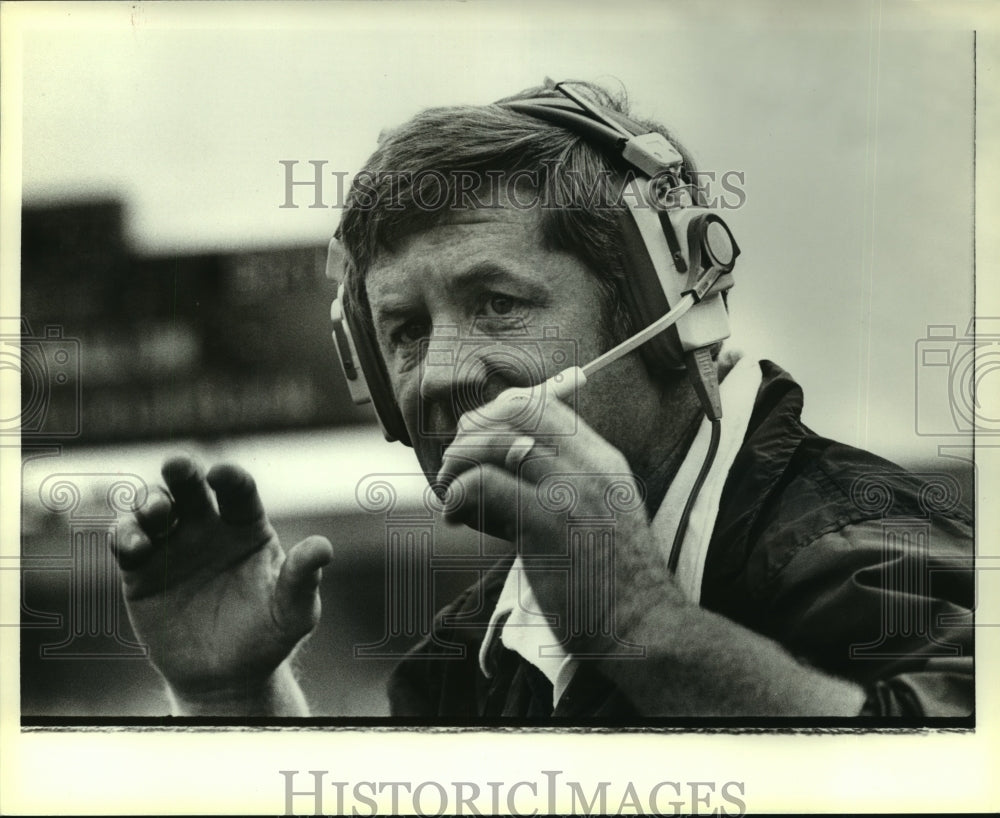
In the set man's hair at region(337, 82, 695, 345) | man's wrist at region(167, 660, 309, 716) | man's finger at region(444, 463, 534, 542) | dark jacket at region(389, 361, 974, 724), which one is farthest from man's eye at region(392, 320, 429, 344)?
man's wrist at region(167, 660, 309, 716)

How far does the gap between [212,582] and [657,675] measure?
1535 mm

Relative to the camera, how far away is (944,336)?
4.50 metres

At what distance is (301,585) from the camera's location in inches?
175

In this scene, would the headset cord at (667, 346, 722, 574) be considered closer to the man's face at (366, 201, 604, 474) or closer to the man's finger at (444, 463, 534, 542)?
the man's face at (366, 201, 604, 474)

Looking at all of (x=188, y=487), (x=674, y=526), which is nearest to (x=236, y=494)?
(x=188, y=487)

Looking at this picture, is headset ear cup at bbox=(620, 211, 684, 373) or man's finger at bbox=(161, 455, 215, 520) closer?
headset ear cup at bbox=(620, 211, 684, 373)

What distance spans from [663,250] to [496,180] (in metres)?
0.61

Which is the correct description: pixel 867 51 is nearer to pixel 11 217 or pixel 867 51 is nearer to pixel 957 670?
pixel 957 670

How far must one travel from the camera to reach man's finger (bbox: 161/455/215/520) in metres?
4.50

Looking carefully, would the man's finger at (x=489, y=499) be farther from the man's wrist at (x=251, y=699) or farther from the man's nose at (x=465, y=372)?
the man's wrist at (x=251, y=699)

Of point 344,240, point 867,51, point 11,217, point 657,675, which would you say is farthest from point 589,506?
point 11,217

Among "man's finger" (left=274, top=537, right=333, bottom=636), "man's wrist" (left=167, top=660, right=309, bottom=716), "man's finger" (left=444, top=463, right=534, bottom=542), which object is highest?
"man's finger" (left=444, top=463, right=534, bottom=542)

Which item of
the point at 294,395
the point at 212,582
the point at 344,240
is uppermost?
the point at 344,240

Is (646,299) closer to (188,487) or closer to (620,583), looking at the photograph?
(620,583)
